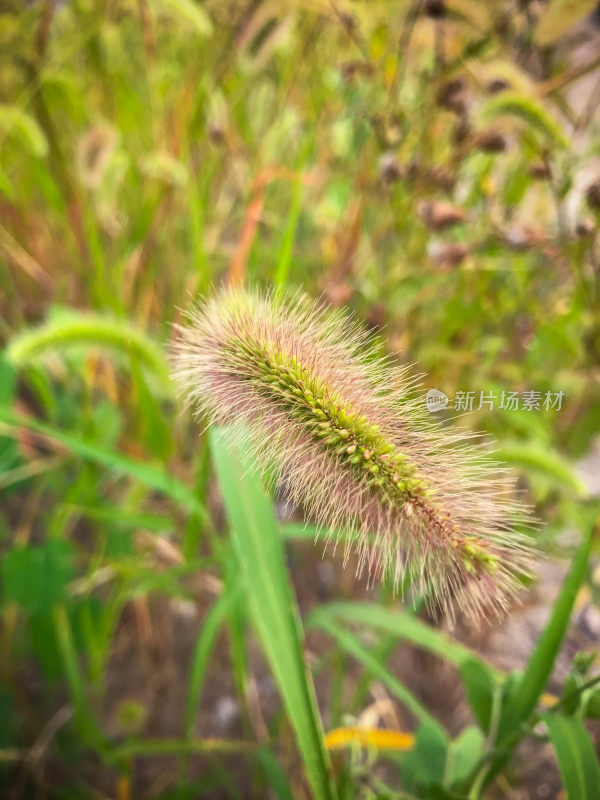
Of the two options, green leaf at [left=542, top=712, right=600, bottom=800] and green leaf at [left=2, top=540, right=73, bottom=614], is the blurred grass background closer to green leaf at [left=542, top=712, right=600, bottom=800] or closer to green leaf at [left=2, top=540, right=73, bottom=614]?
green leaf at [left=2, top=540, right=73, bottom=614]

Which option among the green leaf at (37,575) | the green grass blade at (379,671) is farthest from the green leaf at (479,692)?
the green leaf at (37,575)

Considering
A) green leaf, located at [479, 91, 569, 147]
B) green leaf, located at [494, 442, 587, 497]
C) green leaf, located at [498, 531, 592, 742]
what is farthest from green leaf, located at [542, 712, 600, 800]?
green leaf, located at [479, 91, 569, 147]

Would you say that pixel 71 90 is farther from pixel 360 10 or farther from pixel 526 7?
pixel 526 7

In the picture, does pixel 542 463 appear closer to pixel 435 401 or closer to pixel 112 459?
pixel 435 401

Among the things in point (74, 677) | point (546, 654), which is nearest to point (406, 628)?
point (546, 654)

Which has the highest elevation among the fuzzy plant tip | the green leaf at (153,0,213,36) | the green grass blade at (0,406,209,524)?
the green leaf at (153,0,213,36)

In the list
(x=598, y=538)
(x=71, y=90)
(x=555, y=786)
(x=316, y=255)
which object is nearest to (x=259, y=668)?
(x=555, y=786)
